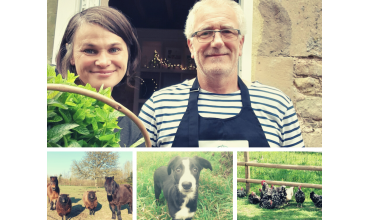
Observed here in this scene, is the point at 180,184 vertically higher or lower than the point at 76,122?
lower

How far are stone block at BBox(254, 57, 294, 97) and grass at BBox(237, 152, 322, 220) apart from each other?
1.80 ft

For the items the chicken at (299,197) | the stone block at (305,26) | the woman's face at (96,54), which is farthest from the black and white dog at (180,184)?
the stone block at (305,26)

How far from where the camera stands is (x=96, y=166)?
1.27 meters

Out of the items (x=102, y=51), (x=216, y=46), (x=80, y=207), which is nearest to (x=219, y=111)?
(x=216, y=46)

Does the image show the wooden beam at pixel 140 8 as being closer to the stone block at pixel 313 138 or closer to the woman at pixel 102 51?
the woman at pixel 102 51

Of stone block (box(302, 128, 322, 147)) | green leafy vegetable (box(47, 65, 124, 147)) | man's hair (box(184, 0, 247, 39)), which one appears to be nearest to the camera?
green leafy vegetable (box(47, 65, 124, 147))

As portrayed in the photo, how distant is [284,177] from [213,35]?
0.95 meters

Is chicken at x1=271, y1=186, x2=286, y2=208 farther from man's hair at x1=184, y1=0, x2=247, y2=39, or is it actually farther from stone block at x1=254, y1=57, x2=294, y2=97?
man's hair at x1=184, y1=0, x2=247, y2=39

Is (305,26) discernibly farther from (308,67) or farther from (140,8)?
(140,8)

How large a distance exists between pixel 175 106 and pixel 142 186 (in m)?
0.60

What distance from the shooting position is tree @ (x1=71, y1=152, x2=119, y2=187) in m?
1.26

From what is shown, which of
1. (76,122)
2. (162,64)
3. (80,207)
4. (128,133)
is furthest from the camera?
(162,64)

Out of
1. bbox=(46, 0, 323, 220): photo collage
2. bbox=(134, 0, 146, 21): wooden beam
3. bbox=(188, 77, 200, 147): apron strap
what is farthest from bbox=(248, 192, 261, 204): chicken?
bbox=(134, 0, 146, 21): wooden beam
